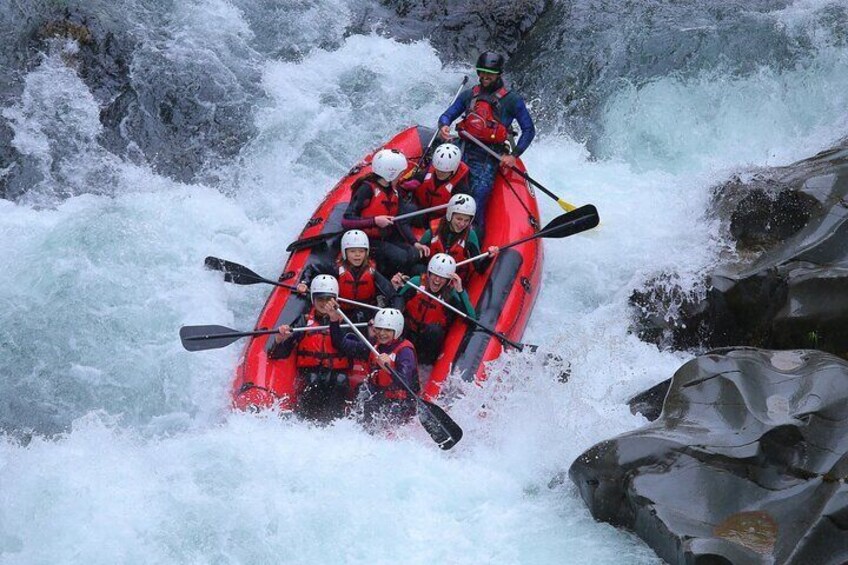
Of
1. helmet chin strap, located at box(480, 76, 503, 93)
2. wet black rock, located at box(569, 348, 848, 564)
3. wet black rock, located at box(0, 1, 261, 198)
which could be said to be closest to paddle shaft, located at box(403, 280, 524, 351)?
wet black rock, located at box(569, 348, 848, 564)

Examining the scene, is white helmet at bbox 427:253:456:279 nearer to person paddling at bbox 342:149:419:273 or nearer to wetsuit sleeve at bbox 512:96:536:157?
person paddling at bbox 342:149:419:273

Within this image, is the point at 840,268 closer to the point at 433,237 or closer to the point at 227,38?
the point at 433,237

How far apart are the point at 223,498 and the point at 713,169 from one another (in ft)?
19.8

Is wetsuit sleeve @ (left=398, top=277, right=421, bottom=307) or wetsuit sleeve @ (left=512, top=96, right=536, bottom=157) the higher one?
wetsuit sleeve @ (left=512, top=96, right=536, bottom=157)

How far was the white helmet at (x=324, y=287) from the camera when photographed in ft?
21.8

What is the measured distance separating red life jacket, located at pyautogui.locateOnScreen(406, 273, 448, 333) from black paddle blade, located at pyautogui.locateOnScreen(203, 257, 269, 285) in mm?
1137

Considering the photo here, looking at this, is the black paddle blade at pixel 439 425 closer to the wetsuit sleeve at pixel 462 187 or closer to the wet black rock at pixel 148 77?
the wetsuit sleeve at pixel 462 187

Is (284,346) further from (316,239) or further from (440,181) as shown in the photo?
(440,181)

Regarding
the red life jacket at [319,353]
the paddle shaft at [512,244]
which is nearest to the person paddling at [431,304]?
the paddle shaft at [512,244]

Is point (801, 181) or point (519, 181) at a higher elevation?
point (801, 181)

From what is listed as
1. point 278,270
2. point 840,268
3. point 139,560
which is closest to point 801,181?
point 840,268

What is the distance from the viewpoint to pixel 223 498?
5.68 m

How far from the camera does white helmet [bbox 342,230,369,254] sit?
22.9 feet

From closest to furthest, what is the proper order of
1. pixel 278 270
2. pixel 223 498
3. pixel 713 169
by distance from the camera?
pixel 223 498, pixel 278 270, pixel 713 169
